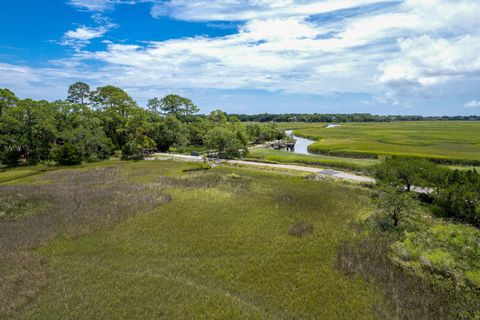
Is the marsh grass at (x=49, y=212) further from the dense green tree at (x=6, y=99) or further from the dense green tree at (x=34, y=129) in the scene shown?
the dense green tree at (x=6, y=99)

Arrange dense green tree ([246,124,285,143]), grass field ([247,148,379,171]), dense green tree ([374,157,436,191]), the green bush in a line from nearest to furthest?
dense green tree ([374,157,436,191]), grass field ([247,148,379,171]), the green bush, dense green tree ([246,124,285,143])

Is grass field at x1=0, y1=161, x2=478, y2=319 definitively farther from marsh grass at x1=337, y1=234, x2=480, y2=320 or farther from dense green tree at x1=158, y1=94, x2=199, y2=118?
dense green tree at x1=158, y1=94, x2=199, y2=118

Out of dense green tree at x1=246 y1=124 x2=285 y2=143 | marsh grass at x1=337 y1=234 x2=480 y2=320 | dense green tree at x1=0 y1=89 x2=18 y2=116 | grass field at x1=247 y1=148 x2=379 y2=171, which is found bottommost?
marsh grass at x1=337 y1=234 x2=480 y2=320

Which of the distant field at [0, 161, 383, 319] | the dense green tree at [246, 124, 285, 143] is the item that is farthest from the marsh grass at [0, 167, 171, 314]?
the dense green tree at [246, 124, 285, 143]

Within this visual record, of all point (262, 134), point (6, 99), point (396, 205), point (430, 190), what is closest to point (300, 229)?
point (396, 205)

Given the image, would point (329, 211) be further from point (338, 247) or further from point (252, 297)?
point (252, 297)

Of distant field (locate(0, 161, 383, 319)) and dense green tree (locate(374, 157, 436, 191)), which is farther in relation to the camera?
dense green tree (locate(374, 157, 436, 191))

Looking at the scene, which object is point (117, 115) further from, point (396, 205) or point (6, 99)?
point (396, 205)

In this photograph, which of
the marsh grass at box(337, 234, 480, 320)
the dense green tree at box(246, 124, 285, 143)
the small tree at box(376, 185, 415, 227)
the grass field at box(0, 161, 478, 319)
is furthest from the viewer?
the dense green tree at box(246, 124, 285, 143)

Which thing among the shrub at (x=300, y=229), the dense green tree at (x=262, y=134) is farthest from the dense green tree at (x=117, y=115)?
the shrub at (x=300, y=229)
